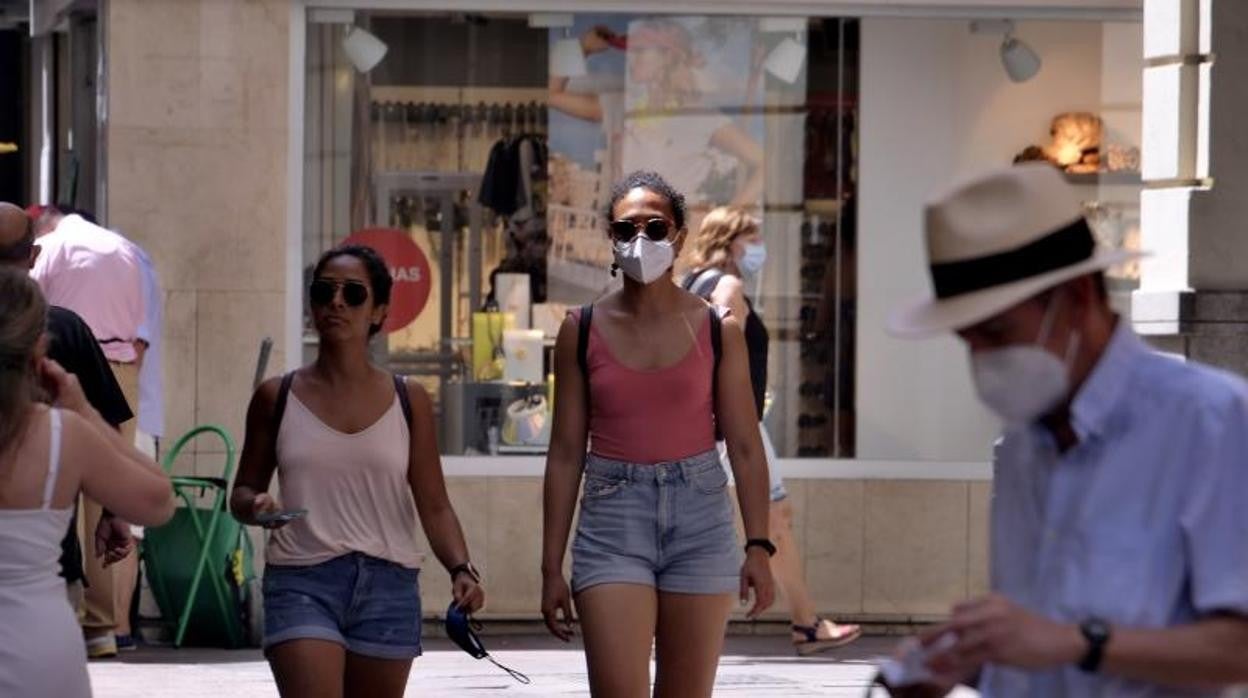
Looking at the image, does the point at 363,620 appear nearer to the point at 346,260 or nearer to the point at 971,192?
the point at 346,260

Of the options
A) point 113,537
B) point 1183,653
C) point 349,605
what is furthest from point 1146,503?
point 113,537

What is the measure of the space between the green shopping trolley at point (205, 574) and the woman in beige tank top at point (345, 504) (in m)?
4.90

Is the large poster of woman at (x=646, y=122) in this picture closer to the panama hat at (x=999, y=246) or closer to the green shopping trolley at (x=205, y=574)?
the green shopping trolley at (x=205, y=574)

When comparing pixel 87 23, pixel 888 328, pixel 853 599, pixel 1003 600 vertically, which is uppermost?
pixel 87 23

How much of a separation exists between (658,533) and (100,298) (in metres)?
4.89

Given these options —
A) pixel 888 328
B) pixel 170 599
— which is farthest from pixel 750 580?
pixel 170 599

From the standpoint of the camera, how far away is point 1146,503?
354 centimetres

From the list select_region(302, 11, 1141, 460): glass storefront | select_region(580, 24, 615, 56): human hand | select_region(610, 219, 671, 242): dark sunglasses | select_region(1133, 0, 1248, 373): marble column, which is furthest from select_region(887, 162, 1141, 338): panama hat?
select_region(580, 24, 615, 56): human hand

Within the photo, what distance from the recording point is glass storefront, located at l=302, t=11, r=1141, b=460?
43.6 ft

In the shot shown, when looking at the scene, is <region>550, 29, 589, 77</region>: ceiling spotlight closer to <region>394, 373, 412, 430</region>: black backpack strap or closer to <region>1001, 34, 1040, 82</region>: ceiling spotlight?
<region>1001, 34, 1040, 82</region>: ceiling spotlight

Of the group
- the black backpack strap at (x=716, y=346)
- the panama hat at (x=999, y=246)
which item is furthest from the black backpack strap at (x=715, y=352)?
the panama hat at (x=999, y=246)

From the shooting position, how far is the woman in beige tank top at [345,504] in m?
6.88

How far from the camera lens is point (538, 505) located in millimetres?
13148

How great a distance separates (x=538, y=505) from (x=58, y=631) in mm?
8022
